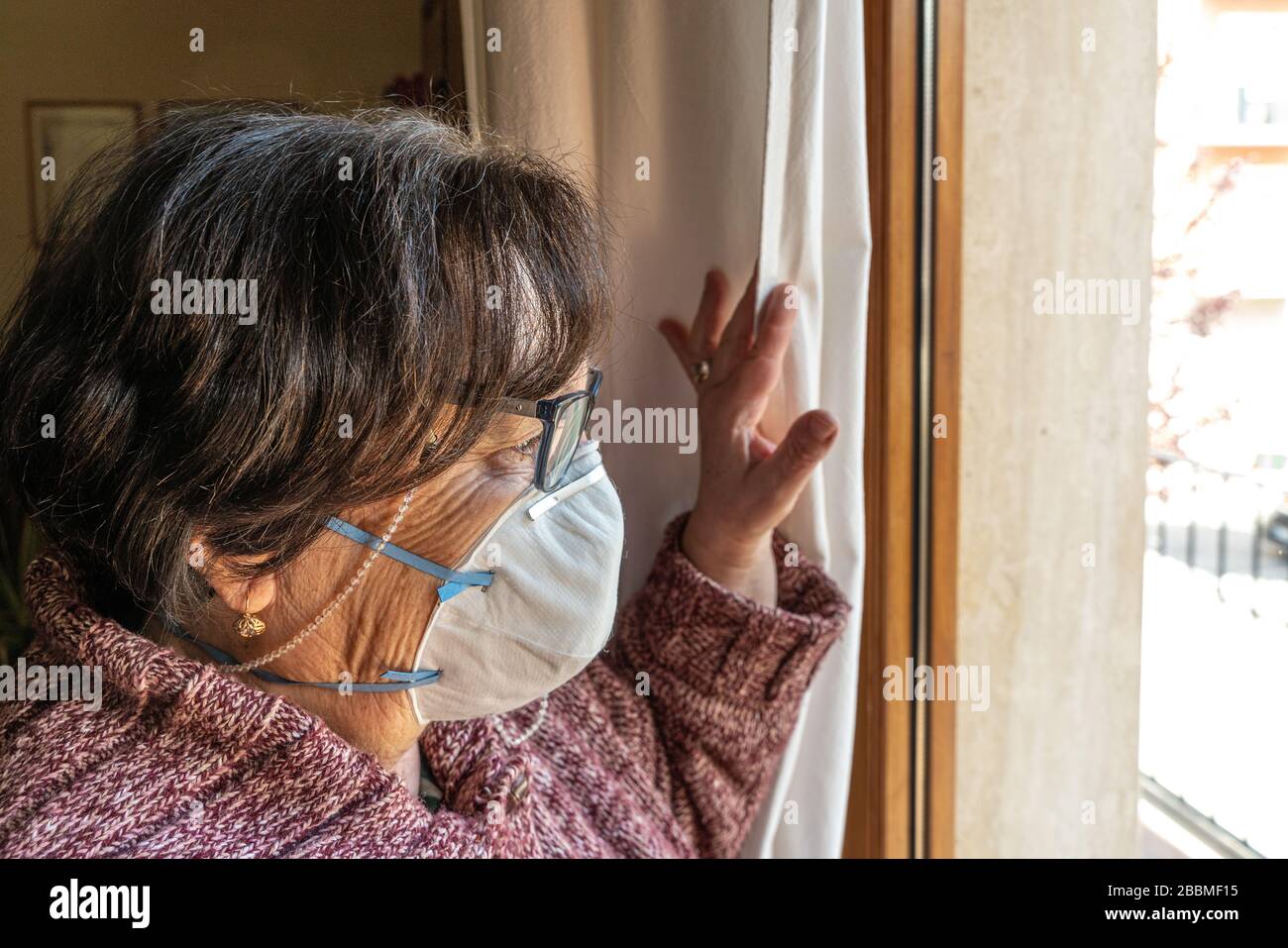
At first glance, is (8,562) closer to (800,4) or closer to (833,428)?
(833,428)

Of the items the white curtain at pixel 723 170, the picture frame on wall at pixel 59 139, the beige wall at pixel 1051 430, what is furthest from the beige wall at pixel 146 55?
the beige wall at pixel 1051 430

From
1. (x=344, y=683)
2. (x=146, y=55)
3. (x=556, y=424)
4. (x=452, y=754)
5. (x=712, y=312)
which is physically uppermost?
(x=146, y=55)

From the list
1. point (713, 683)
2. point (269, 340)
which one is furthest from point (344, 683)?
point (713, 683)

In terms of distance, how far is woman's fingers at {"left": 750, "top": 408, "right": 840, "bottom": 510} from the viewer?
983mm

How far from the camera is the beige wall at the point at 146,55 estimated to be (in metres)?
0.99

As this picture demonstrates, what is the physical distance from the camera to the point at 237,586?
2.59 ft

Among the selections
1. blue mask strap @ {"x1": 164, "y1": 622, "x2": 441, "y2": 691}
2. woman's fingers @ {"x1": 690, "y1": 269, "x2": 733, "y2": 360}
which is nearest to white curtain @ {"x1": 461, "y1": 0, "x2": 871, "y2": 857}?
woman's fingers @ {"x1": 690, "y1": 269, "x2": 733, "y2": 360}

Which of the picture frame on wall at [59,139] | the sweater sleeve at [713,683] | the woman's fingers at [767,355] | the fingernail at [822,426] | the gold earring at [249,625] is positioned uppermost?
the picture frame on wall at [59,139]

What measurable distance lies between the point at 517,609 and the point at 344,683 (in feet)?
0.54

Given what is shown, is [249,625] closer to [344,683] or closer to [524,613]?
[344,683]

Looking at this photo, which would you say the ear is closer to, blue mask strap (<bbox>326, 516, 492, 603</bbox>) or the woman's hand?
blue mask strap (<bbox>326, 516, 492, 603</bbox>)

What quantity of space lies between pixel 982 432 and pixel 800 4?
54 centimetres

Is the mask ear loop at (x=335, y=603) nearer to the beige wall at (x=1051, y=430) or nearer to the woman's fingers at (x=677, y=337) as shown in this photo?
the woman's fingers at (x=677, y=337)
